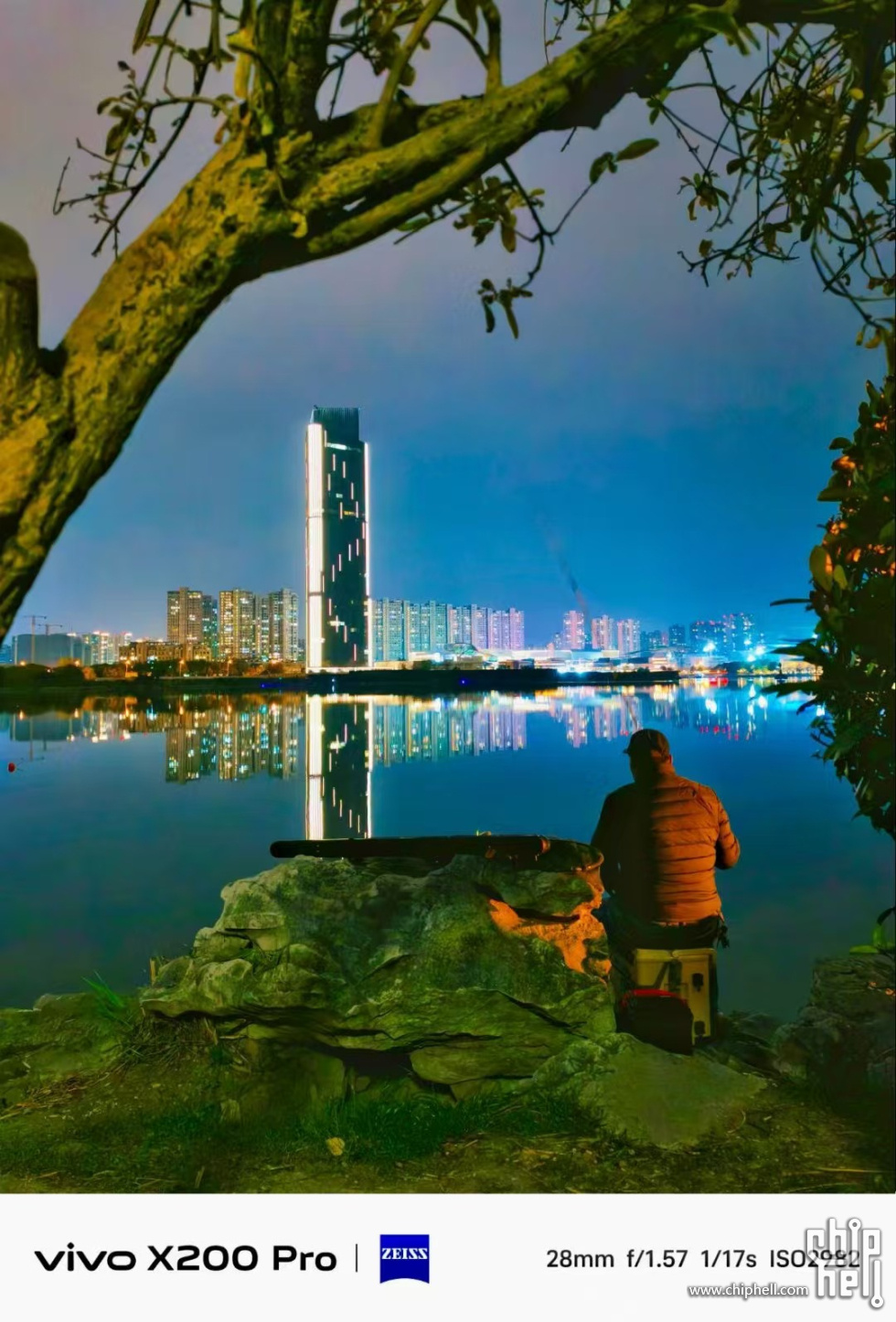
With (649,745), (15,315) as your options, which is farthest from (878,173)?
(15,315)

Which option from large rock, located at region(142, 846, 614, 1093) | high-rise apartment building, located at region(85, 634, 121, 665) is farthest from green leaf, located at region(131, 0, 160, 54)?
high-rise apartment building, located at region(85, 634, 121, 665)

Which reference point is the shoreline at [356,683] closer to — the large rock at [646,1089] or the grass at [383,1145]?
the grass at [383,1145]

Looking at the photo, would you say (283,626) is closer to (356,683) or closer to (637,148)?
(356,683)

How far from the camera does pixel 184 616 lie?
4938mm

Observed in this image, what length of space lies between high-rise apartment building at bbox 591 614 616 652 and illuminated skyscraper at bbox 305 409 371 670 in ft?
3.61

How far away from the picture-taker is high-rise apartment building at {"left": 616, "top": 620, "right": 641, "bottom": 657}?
462 centimetres

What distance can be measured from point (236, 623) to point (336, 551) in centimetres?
87

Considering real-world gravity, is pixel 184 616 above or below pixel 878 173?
below

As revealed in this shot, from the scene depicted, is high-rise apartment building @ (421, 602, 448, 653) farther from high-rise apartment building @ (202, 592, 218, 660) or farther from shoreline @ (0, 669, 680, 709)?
high-rise apartment building @ (202, 592, 218, 660)
